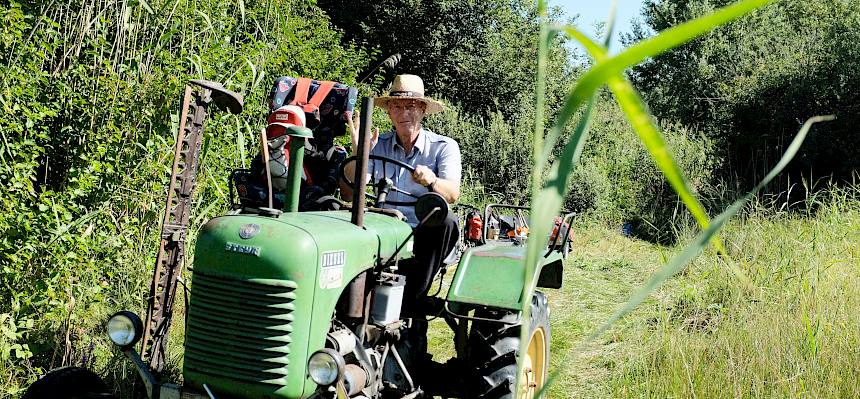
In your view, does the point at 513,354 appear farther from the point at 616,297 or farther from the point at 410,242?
the point at 616,297

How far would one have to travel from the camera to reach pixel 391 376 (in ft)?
12.4

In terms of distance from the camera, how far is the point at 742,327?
4.75m

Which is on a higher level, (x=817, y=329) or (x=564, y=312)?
(x=817, y=329)

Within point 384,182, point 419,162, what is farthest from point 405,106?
point 384,182

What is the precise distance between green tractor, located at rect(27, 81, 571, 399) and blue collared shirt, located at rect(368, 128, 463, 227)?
0.84ft

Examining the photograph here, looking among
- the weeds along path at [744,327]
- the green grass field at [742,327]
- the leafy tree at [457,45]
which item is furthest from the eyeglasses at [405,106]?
the leafy tree at [457,45]

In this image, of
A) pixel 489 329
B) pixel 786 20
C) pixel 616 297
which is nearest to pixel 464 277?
pixel 489 329

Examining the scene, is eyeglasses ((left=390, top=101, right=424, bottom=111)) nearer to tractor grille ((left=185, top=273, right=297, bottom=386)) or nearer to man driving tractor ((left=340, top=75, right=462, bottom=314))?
man driving tractor ((left=340, top=75, right=462, bottom=314))

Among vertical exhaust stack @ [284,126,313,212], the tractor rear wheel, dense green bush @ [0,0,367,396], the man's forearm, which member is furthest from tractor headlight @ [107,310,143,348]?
the tractor rear wheel

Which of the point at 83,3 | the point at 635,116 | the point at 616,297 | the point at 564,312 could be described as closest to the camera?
the point at 635,116

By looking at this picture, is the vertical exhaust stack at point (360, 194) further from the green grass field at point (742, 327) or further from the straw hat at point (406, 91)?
the straw hat at point (406, 91)

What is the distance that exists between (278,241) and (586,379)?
9.76 ft

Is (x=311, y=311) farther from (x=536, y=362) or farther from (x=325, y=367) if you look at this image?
(x=536, y=362)

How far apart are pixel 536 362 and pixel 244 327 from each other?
87.3 inches
